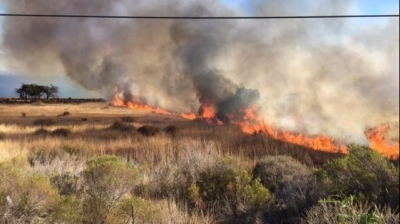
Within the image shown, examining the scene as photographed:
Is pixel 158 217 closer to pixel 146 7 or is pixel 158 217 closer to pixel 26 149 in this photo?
pixel 26 149

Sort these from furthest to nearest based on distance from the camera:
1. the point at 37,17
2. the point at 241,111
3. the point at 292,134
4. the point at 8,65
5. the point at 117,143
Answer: the point at 292,134 → the point at 241,111 → the point at 117,143 → the point at 37,17 → the point at 8,65

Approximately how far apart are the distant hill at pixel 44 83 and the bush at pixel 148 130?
3.04m

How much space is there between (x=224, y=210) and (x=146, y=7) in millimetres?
7756

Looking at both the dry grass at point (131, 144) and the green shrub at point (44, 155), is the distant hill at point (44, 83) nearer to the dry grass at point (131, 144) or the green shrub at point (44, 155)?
the dry grass at point (131, 144)

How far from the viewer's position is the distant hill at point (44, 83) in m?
11.5

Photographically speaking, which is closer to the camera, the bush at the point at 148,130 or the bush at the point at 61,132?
the bush at the point at 61,132

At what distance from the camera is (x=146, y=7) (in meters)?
16.5

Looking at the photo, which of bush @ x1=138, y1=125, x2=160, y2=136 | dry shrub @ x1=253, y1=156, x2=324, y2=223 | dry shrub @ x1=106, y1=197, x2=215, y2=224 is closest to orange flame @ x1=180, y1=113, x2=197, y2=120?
bush @ x1=138, y1=125, x2=160, y2=136

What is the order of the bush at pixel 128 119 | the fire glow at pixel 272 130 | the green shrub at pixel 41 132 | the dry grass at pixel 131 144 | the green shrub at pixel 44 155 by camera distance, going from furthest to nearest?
the fire glow at pixel 272 130 → the bush at pixel 128 119 → the green shrub at pixel 44 155 → the green shrub at pixel 41 132 → the dry grass at pixel 131 144

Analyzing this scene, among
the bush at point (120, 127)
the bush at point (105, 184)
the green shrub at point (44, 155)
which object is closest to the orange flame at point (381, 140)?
the bush at point (120, 127)

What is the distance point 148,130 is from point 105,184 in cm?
486

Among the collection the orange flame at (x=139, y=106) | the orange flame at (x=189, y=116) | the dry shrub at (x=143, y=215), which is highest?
the orange flame at (x=139, y=106)

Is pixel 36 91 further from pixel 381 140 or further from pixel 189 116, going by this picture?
pixel 381 140

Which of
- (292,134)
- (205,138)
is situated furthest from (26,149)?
(292,134)
